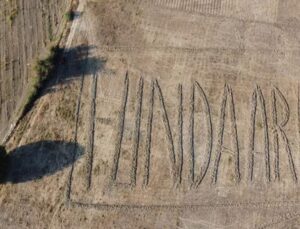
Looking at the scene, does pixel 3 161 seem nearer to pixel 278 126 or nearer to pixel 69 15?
pixel 69 15

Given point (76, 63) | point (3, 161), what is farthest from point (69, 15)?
point (3, 161)

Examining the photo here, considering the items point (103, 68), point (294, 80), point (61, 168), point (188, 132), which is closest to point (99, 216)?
point (61, 168)

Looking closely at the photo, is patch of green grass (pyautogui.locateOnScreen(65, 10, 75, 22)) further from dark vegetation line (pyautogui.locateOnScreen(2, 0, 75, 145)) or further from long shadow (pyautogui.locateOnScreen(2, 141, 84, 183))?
long shadow (pyautogui.locateOnScreen(2, 141, 84, 183))

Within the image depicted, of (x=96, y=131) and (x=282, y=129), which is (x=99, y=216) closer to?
(x=96, y=131)

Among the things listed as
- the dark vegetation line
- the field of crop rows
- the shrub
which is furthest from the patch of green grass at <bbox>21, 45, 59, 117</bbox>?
the shrub

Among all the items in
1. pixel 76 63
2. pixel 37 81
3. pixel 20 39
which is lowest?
pixel 37 81

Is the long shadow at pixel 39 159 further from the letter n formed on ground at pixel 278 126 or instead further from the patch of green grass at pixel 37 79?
the letter n formed on ground at pixel 278 126
